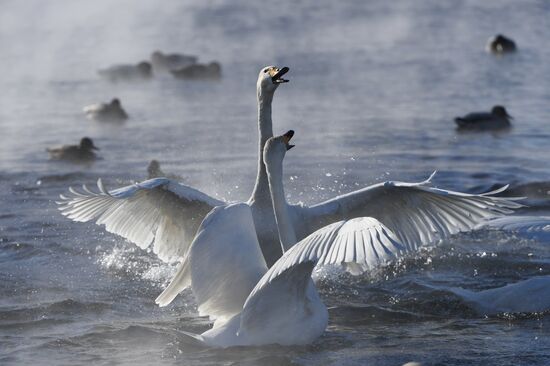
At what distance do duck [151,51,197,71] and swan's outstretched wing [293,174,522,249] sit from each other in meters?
16.3

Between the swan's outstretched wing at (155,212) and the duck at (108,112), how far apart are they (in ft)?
30.2

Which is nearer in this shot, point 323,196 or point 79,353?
point 79,353

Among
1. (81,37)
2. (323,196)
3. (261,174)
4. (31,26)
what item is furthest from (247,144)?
(31,26)

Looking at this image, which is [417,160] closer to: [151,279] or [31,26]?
[151,279]

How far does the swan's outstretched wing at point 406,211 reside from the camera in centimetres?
877

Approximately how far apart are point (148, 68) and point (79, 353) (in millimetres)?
16796

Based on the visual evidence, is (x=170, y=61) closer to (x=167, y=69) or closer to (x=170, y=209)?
(x=167, y=69)

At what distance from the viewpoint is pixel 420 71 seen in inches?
880

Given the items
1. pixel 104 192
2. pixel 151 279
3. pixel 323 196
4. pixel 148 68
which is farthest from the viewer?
pixel 148 68

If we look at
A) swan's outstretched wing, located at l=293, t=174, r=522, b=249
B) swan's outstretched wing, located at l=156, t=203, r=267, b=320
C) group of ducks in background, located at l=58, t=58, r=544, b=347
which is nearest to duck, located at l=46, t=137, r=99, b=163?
group of ducks in background, located at l=58, t=58, r=544, b=347

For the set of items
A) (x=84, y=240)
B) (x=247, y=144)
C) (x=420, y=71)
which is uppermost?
(x=420, y=71)

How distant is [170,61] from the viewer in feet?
82.7

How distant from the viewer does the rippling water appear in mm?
8414

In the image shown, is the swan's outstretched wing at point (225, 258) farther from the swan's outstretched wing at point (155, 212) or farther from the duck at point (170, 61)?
the duck at point (170, 61)
